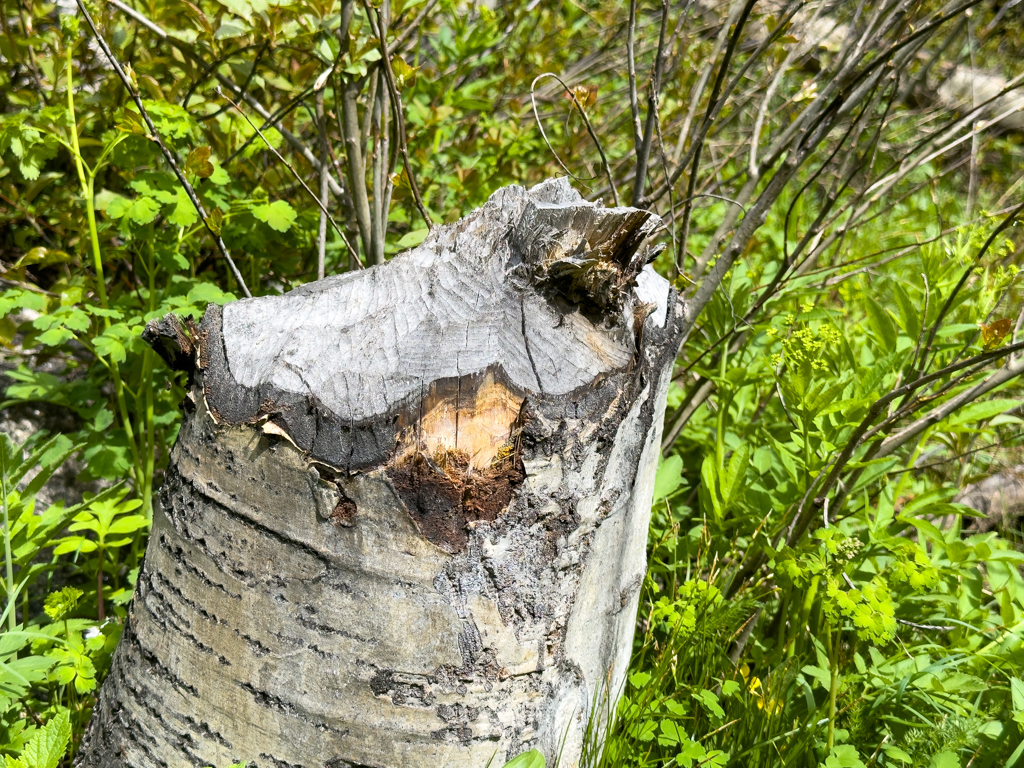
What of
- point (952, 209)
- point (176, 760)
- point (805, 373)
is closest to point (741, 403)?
point (805, 373)

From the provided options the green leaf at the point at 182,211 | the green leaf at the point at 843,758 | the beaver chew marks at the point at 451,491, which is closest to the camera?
the beaver chew marks at the point at 451,491

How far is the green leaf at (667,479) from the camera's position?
211 centimetres

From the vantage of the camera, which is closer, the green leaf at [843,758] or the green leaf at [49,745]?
the green leaf at [49,745]

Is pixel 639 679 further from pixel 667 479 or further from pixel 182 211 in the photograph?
pixel 182 211

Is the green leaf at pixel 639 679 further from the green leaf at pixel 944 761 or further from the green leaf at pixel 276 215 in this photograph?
the green leaf at pixel 276 215

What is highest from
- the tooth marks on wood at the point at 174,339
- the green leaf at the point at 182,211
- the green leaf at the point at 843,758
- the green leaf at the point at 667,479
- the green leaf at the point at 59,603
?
the green leaf at the point at 182,211

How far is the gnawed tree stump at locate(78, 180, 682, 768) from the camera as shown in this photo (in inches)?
45.8

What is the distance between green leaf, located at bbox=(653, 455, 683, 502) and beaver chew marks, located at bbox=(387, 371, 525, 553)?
1.00 m

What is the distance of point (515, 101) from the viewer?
2.87 metres

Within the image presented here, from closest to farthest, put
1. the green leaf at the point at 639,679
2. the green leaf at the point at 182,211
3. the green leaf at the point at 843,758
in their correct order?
the green leaf at the point at 843,758 < the green leaf at the point at 639,679 < the green leaf at the point at 182,211

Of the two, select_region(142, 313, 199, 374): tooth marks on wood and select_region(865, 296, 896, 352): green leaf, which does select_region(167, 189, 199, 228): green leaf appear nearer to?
select_region(142, 313, 199, 374): tooth marks on wood

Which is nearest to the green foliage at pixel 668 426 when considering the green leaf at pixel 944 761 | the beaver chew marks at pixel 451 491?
the green leaf at pixel 944 761

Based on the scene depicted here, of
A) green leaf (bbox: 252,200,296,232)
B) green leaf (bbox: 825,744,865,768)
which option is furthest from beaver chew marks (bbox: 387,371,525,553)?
green leaf (bbox: 252,200,296,232)

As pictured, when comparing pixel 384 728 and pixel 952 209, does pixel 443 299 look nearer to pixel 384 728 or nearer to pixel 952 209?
pixel 384 728
